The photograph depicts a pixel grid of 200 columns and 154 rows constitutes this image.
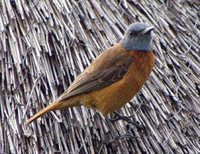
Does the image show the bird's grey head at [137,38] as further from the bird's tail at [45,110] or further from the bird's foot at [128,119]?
the bird's tail at [45,110]

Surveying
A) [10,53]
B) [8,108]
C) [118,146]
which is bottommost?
[118,146]

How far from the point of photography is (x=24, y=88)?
4477 millimetres

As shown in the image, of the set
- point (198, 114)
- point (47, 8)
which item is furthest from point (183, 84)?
point (47, 8)

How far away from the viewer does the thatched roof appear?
14.6ft

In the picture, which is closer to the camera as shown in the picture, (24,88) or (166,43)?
(24,88)

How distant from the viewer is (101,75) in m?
4.57

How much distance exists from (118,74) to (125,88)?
10 centimetres

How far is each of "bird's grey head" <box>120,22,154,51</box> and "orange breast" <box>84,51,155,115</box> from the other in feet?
0.12

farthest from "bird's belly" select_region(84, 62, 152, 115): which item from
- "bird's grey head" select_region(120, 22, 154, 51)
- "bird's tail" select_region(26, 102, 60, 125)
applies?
"bird's tail" select_region(26, 102, 60, 125)

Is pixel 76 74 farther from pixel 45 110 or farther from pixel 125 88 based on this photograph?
pixel 45 110

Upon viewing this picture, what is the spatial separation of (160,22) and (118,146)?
3.19 feet

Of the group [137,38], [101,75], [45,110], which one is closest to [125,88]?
[101,75]

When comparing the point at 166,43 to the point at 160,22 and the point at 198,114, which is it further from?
the point at 198,114

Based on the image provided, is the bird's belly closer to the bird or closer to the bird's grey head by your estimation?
the bird
